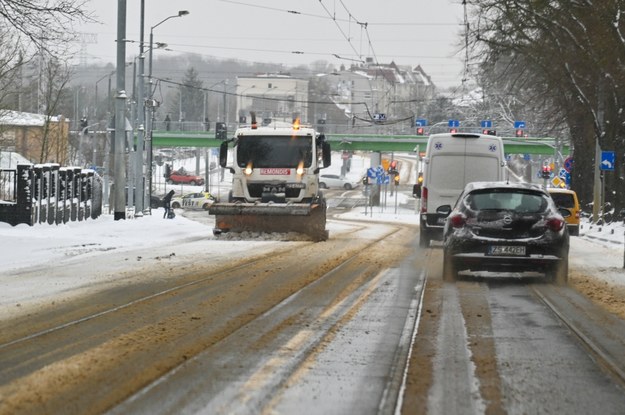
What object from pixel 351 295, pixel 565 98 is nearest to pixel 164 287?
pixel 351 295

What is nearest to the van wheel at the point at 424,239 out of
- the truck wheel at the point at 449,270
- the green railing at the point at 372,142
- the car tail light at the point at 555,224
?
the truck wheel at the point at 449,270

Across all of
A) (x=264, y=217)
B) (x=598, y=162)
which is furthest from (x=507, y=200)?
(x=598, y=162)

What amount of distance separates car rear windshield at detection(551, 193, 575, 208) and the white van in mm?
11487

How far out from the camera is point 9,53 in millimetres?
45000

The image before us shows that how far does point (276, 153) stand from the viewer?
1103 inches

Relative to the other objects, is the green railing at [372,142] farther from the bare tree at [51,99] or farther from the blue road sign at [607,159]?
the blue road sign at [607,159]

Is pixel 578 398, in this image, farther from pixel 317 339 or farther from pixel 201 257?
pixel 201 257

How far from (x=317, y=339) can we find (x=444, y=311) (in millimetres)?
2945

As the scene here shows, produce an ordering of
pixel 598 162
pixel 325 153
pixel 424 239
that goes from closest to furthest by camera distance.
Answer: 1. pixel 424 239
2. pixel 325 153
3. pixel 598 162

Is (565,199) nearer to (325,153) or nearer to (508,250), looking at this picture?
→ (325,153)

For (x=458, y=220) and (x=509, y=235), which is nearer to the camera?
(x=509, y=235)

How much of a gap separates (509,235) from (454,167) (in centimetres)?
1092

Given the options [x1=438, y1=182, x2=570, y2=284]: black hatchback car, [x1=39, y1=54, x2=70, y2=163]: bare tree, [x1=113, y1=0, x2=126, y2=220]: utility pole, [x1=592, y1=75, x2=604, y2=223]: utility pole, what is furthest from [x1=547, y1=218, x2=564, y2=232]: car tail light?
[x1=39, y1=54, x2=70, y2=163]: bare tree

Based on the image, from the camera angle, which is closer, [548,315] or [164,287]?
[548,315]
